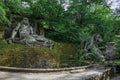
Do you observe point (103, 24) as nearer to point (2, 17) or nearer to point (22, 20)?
point (22, 20)

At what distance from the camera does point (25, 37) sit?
16672mm

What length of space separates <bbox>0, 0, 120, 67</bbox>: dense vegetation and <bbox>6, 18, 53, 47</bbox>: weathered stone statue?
1.31 metres

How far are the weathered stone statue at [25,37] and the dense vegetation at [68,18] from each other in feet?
4.30

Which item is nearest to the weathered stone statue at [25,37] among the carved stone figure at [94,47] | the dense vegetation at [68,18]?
the dense vegetation at [68,18]

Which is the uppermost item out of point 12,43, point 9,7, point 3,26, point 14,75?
point 9,7

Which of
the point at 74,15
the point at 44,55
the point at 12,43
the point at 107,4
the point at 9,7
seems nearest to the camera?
the point at 44,55

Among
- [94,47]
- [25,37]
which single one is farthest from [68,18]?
[25,37]

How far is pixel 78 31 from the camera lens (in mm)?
21906

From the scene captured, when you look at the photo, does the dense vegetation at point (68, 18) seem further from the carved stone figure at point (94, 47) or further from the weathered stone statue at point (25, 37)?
the weathered stone statue at point (25, 37)

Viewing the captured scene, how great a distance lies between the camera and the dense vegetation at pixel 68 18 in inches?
772

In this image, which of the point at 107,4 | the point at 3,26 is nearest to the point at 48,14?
the point at 3,26

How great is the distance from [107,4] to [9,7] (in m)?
11.8

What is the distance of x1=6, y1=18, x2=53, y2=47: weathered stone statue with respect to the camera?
16.3m

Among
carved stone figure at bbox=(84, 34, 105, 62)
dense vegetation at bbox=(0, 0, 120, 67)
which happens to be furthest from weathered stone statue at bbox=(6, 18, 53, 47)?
carved stone figure at bbox=(84, 34, 105, 62)
